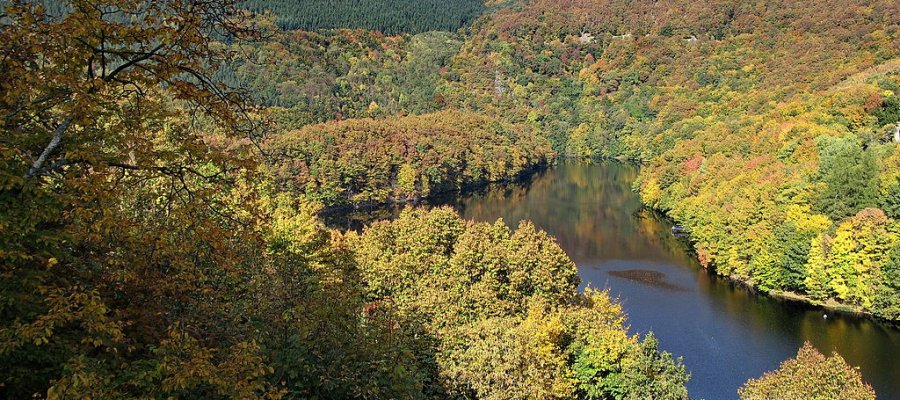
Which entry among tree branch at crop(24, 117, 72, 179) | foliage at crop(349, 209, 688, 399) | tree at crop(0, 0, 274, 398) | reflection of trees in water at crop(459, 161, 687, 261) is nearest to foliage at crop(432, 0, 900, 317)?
reflection of trees in water at crop(459, 161, 687, 261)

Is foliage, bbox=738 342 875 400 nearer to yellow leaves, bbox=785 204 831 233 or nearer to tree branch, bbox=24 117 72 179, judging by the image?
tree branch, bbox=24 117 72 179

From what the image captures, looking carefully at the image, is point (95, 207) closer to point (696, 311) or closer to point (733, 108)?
point (696, 311)

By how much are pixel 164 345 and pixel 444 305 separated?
19.3 metres

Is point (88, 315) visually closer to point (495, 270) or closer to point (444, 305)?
point (444, 305)

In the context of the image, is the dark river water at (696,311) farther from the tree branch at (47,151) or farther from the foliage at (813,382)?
the tree branch at (47,151)

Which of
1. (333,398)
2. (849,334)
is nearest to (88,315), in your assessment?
(333,398)

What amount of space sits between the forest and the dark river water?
8.50ft

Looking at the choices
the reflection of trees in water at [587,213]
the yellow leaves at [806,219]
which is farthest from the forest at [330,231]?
the reflection of trees in water at [587,213]

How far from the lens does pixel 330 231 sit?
41.8m

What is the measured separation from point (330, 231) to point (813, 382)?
27.6m

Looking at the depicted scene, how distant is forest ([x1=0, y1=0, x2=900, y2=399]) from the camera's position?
8273mm

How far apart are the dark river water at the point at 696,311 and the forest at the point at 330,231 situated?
2.59 meters

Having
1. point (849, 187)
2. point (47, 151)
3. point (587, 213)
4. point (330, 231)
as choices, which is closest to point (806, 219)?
point (849, 187)

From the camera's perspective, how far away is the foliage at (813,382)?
2339cm
